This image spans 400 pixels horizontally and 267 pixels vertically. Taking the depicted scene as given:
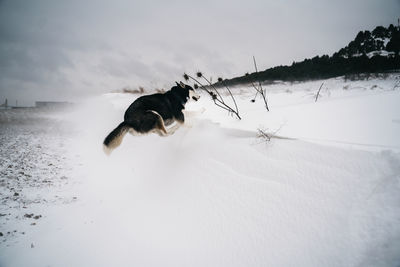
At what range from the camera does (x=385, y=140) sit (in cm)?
163

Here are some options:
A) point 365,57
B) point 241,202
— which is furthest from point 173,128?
point 365,57

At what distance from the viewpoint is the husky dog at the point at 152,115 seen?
3.17 m

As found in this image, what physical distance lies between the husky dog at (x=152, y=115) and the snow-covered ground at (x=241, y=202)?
675 millimetres

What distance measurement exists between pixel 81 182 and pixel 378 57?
1450cm

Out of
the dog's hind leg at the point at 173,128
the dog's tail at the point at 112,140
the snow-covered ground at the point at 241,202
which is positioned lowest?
the snow-covered ground at the point at 241,202

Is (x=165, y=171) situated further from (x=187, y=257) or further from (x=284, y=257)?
(x=284, y=257)

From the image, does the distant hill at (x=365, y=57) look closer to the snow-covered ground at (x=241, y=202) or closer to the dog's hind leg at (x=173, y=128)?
the dog's hind leg at (x=173, y=128)

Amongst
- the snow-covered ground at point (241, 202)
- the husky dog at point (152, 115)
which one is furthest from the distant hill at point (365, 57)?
the snow-covered ground at point (241, 202)

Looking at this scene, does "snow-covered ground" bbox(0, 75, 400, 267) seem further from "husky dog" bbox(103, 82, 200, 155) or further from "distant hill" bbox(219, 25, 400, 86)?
"distant hill" bbox(219, 25, 400, 86)

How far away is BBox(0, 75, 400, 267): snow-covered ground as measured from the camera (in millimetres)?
1267

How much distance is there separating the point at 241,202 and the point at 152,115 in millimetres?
2434

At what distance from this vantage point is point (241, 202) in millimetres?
1774

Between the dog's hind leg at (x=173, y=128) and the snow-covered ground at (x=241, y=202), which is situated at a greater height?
the dog's hind leg at (x=173, y=128)

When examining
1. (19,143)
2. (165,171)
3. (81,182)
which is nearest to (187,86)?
(165,171)
